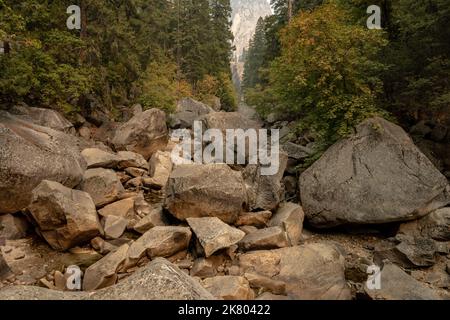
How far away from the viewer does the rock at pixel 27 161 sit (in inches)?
427

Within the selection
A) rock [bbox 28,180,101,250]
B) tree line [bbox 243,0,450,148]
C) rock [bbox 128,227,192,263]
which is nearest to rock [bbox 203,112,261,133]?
tree line [bbox 243,0,450,148]

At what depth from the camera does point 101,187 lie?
43.1 feet

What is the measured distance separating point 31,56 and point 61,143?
19.4 feet

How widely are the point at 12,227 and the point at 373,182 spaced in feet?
42.7

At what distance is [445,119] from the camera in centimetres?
1478

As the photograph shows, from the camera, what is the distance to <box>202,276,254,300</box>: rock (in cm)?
804

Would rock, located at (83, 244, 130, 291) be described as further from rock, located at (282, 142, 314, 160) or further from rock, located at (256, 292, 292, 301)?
rock, located at (282, 142, 314, 160)

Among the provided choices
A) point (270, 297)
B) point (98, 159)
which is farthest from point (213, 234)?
point (98, 159)

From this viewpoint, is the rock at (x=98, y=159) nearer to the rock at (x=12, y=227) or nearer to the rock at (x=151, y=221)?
the rock at (x=12, y=227)

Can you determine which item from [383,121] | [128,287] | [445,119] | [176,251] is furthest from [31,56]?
[445,119]

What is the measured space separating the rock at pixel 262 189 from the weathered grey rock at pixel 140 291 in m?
7.99

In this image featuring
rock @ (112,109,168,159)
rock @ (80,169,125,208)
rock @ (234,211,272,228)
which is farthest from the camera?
rock @ (112,109,168,159)

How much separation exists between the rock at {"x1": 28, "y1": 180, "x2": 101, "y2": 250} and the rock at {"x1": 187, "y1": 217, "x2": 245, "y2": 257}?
339 centimetres

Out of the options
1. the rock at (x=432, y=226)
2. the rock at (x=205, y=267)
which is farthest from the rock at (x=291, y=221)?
the rock at (x=432, y=226)
